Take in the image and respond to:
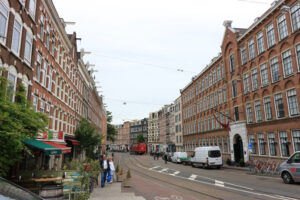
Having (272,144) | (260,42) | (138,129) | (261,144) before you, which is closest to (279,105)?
(272,144)

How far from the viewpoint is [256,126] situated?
87.6ft

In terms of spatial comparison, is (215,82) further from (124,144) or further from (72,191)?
(124,144)

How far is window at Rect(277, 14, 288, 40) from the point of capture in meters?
22.7

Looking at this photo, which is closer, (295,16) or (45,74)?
(45,74)

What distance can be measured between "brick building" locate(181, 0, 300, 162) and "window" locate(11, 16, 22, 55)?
58.7 feet

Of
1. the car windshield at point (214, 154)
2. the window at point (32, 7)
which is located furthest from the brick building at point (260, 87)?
the window at point (32, 7)

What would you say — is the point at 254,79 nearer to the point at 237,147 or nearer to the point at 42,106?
the point at 237,147

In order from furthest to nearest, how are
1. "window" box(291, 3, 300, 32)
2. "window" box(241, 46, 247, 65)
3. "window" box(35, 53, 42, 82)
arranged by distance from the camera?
1. "window" box(241, 46, 247, 65)
2. "window" box(291, 3, 300, 32)
3. "window" box(35, 53, 42, 82)

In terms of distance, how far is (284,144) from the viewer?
72.9 ft

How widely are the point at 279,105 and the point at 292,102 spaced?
1724 mm

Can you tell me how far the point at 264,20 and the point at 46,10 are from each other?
72.8 ft

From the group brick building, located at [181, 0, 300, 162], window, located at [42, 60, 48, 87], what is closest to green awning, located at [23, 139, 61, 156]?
window, located at [42, 60, 48, 87]

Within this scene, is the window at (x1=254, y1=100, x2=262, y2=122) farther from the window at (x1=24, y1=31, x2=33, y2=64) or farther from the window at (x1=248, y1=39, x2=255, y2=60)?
the window at (x1=24, y1=31, x2=33, y2=64)

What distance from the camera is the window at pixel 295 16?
21.0 metres
